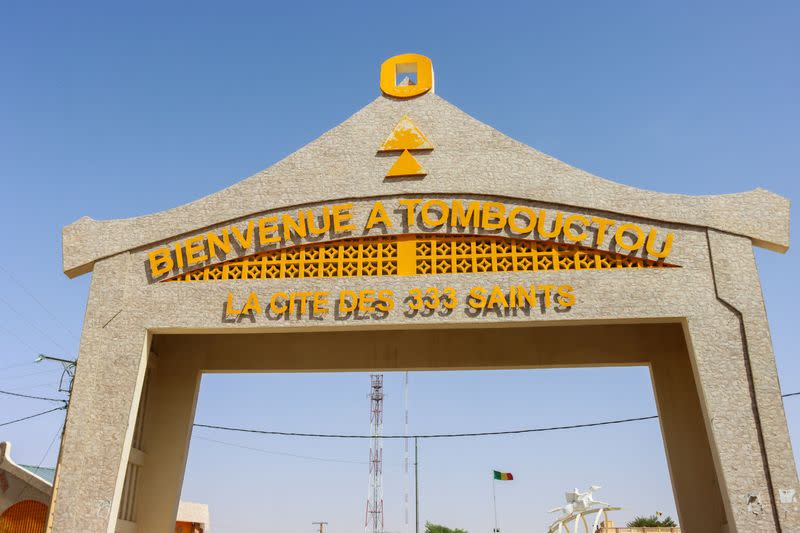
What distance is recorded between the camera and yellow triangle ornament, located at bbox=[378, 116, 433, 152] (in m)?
13.0

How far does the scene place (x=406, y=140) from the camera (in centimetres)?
1304

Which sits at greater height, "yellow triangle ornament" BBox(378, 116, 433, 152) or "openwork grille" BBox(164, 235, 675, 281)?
"yellow triangle ornament" BBox(378, 116, 433, 152)

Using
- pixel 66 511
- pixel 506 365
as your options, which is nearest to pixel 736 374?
pixel 506 365

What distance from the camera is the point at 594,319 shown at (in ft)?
37.5

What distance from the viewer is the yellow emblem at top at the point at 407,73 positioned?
45.2ft

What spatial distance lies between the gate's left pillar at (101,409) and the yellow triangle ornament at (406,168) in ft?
16.2

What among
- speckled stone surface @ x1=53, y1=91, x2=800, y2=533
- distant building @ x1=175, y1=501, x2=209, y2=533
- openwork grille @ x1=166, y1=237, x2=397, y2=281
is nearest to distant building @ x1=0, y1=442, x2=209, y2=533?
distant building @ x1=175, y1=501, x2=209, y2=533

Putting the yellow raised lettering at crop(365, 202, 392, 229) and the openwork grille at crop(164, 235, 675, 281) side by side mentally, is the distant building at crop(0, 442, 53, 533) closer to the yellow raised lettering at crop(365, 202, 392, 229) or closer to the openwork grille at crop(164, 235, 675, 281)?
the openwork grille at crop(164, 235, 675, 281)

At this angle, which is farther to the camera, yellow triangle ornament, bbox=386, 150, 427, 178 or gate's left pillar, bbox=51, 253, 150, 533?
yellow triangle ornament, bbox=386, 150, 427, 178

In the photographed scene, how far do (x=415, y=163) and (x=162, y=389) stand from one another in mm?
7006

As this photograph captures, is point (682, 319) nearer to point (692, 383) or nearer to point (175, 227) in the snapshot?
point (692, 383)

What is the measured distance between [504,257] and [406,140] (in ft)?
9.26

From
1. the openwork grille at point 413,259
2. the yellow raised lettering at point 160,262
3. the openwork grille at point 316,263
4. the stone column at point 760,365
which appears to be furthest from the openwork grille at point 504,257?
the yellow raised lettering at point 160,262

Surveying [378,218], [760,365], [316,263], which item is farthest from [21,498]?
[760,365]
